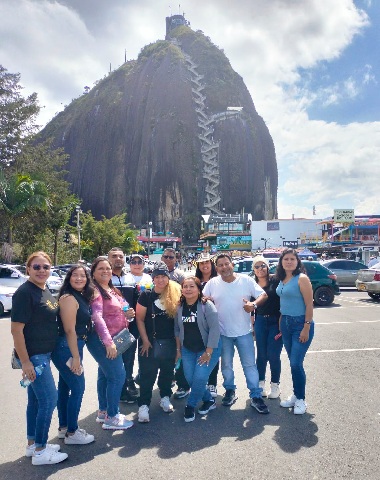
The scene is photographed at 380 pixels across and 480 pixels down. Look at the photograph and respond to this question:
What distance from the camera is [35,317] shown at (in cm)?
333

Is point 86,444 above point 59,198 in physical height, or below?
below

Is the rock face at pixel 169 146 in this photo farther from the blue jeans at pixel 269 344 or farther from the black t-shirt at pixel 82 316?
the black t-shirt at pixel 82 316

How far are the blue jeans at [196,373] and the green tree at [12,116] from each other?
25.7 metres

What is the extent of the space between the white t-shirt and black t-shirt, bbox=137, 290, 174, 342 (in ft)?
2.10

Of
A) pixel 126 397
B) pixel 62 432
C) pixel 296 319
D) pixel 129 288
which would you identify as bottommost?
pixel 126 397

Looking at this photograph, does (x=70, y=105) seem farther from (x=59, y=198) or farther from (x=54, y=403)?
(x=54, y=403)

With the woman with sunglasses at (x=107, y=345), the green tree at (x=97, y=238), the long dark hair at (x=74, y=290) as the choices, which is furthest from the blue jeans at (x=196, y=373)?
the green tree at (x=97, y=238)

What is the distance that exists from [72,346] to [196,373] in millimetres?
1457

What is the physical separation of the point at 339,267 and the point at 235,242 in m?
50.8

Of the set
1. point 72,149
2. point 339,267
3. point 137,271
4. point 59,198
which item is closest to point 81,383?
point 137,271

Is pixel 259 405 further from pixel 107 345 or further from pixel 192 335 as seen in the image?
pixel 107 345

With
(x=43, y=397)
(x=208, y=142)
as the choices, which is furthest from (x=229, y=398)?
(x=208, y=142)

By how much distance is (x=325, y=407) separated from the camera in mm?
4531

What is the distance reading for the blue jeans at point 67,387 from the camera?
360 cm
